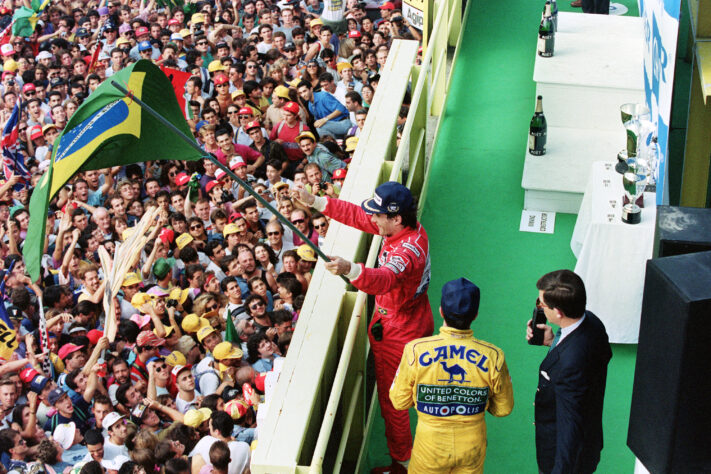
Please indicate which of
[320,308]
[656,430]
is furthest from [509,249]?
[656,430]

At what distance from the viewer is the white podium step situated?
7031mm

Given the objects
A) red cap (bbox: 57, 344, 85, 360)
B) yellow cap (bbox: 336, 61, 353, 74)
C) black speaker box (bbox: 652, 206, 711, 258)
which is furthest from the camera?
yellow cap (bbox: 336, 61, 353, 74)

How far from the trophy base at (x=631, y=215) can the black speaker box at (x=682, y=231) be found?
95.2 inches

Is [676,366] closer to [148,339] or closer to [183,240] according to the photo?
[148,339]

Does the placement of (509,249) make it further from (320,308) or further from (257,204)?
(320,308)

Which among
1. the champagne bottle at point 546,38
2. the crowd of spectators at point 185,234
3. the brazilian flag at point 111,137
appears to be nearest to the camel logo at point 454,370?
the brazilian flag at point 111,137

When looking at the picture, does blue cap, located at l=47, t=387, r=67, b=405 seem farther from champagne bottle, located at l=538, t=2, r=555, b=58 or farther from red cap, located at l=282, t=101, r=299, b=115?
champagne bottle, located at l=538, t=2, r=555, b=58

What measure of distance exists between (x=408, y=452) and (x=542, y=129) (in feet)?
11.2

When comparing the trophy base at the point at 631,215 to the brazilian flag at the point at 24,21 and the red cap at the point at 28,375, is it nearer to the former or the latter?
the red cap at the point at 28,375

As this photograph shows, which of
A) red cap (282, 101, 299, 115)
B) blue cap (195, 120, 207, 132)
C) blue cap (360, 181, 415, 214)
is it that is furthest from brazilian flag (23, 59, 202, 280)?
blue cap (195, 120, 207, 132)

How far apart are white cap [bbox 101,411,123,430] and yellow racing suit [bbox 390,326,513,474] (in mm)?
2426

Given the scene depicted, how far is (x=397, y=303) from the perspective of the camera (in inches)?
183

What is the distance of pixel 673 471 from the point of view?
281 cm

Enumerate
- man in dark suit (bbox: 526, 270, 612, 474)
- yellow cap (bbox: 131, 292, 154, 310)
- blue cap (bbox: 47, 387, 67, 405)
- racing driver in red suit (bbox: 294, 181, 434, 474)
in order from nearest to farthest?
man in dark suit (bbox: 526, 270, 612, 474) < racing driver in red suit (bbox: 294, 181, 434, 474) < blue cap (bbox: 47, 387, 67, 405) < yellow cap (bbox: 131, 292, 154, 310)
